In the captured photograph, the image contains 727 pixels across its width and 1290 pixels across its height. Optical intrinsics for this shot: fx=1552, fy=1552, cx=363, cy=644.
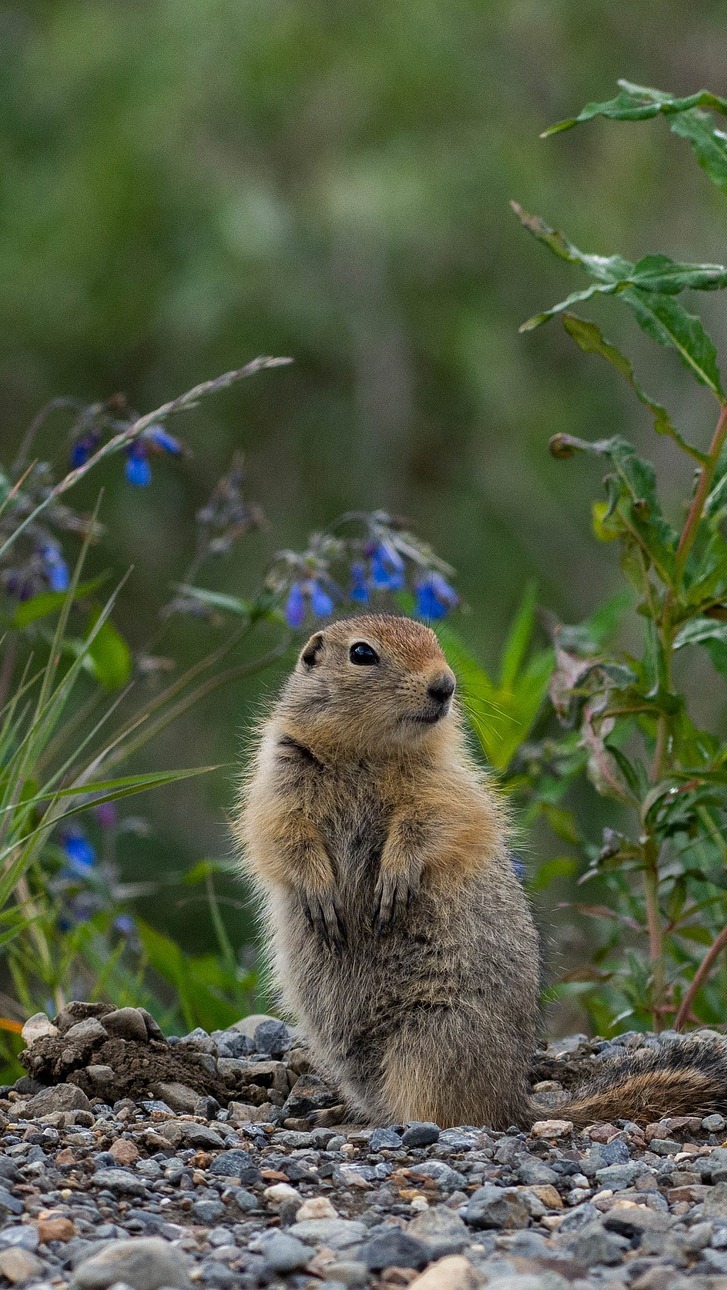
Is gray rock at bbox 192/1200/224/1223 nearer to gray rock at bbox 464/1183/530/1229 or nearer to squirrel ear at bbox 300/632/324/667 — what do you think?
gray rock at bbox 464/1183/530/1229

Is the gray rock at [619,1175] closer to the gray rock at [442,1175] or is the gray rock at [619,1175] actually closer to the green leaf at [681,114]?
the gray rock at [442,1175]

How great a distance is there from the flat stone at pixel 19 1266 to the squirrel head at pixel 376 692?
6.74 feet

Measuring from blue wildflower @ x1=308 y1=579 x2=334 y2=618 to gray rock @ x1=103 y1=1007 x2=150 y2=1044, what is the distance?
1.68m

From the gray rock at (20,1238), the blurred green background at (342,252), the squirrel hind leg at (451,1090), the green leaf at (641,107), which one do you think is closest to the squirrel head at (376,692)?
the squirrel hind leg at (451,1090)

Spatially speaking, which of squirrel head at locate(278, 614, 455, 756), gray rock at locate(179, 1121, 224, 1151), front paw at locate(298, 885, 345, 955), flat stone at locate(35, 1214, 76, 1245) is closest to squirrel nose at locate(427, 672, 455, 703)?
squirrel head at locate(278, 614, 455, 756)

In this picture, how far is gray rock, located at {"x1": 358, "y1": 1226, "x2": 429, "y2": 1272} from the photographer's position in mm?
2730

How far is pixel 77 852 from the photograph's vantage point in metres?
5.95

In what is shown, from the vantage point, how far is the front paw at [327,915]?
13.8 ft

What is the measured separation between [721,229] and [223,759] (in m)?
7.21

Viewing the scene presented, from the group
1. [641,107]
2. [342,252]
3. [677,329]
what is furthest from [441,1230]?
[342,252]

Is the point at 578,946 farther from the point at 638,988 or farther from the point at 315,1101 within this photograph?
the point at 315,1101

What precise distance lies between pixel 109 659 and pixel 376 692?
5.02ft

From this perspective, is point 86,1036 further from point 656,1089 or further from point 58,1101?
point 656,1089

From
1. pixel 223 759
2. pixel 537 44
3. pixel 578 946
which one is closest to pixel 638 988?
pixel 578 946
